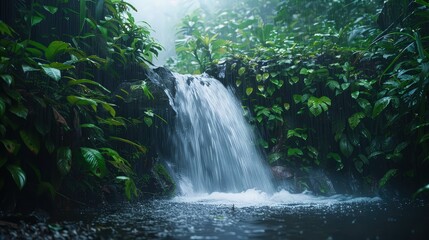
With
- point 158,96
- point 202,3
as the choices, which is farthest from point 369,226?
point 202,3

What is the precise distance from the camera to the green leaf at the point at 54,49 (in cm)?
412

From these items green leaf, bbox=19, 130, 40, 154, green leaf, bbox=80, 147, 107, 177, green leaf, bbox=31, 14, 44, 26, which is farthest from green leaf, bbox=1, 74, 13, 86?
green leaf, bbox=31, 14, 44, 26

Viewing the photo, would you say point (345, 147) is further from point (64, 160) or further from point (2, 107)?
point (2, 107)

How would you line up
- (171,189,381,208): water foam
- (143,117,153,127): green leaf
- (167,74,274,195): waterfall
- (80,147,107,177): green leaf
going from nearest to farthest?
(80,147,107,177): green leaf
(171,189,381,208): water foam
(143,117,153,127): green leaf
(167,74,274,195): waterfall

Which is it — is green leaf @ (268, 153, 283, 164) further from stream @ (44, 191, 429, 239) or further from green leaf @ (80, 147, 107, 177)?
green leaf @ (80, 147, 107, 177)

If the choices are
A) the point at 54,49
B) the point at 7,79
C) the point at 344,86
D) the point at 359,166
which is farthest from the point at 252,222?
the point at 344,86

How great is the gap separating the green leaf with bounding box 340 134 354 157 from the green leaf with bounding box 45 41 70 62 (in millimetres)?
5045

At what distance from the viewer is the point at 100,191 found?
4406 mm

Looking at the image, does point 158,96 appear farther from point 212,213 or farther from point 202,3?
point 202,3

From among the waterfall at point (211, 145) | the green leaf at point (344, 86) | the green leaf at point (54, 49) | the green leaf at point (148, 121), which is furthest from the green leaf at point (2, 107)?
the green leaf at point (344, 86)

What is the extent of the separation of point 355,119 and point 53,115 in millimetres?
5174

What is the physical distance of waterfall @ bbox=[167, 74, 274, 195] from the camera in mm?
5988

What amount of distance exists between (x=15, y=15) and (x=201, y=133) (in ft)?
11.5

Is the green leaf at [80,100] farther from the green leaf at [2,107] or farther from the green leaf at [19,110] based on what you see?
the green leaf at [2,107]
